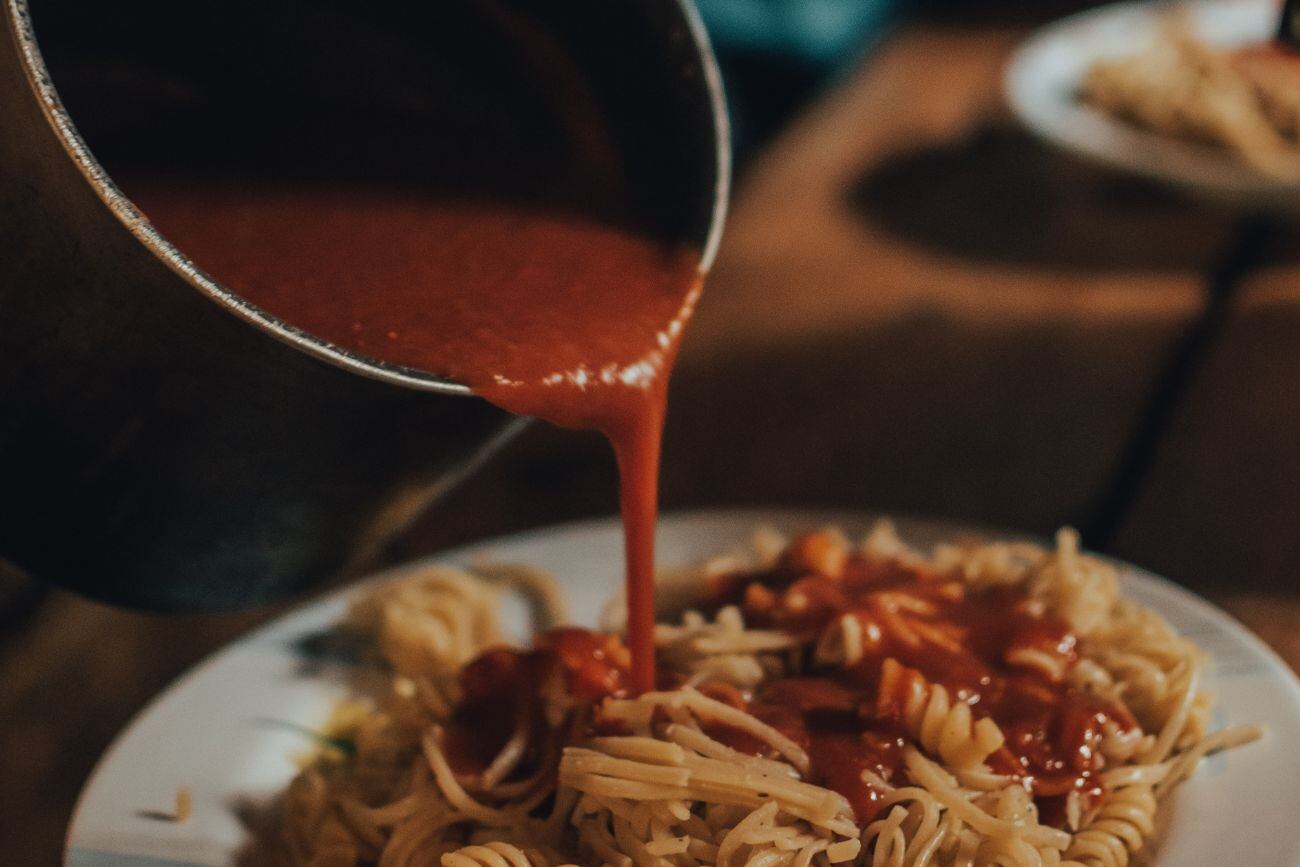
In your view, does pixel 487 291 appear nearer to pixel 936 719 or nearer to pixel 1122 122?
pixel 936 719

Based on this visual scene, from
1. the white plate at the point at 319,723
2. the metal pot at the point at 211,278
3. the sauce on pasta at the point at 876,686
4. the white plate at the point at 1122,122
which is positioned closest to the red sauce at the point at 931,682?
the sauce on pasta at the point at 876,686

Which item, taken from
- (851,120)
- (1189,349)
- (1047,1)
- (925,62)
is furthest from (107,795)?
(1047,1)

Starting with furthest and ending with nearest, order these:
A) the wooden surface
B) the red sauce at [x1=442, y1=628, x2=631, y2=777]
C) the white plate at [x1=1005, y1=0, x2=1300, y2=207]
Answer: the white plate at [x1=1005, y1=0, x2=1300, y2=207]
the wooden surface
the red sauce at [x1=442, y1=628, x2=631, y2=777]

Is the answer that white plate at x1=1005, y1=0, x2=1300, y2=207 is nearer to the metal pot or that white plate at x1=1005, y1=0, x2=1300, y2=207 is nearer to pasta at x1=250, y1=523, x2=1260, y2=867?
pasta at x1=250, y1=523, x2=1260, y2=867

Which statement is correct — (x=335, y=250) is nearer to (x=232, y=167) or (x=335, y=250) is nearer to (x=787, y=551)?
(x=232, y=167)

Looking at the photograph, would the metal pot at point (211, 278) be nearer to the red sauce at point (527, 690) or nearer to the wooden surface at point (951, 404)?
the red sauce at point (527, 690)

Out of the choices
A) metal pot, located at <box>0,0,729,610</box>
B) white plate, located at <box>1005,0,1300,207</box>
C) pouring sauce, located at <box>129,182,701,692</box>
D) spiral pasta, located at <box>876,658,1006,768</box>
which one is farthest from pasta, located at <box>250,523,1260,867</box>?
white plate, located at <box>1005,0,1300,207</box>

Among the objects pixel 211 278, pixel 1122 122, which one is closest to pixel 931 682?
pixel 211 278
